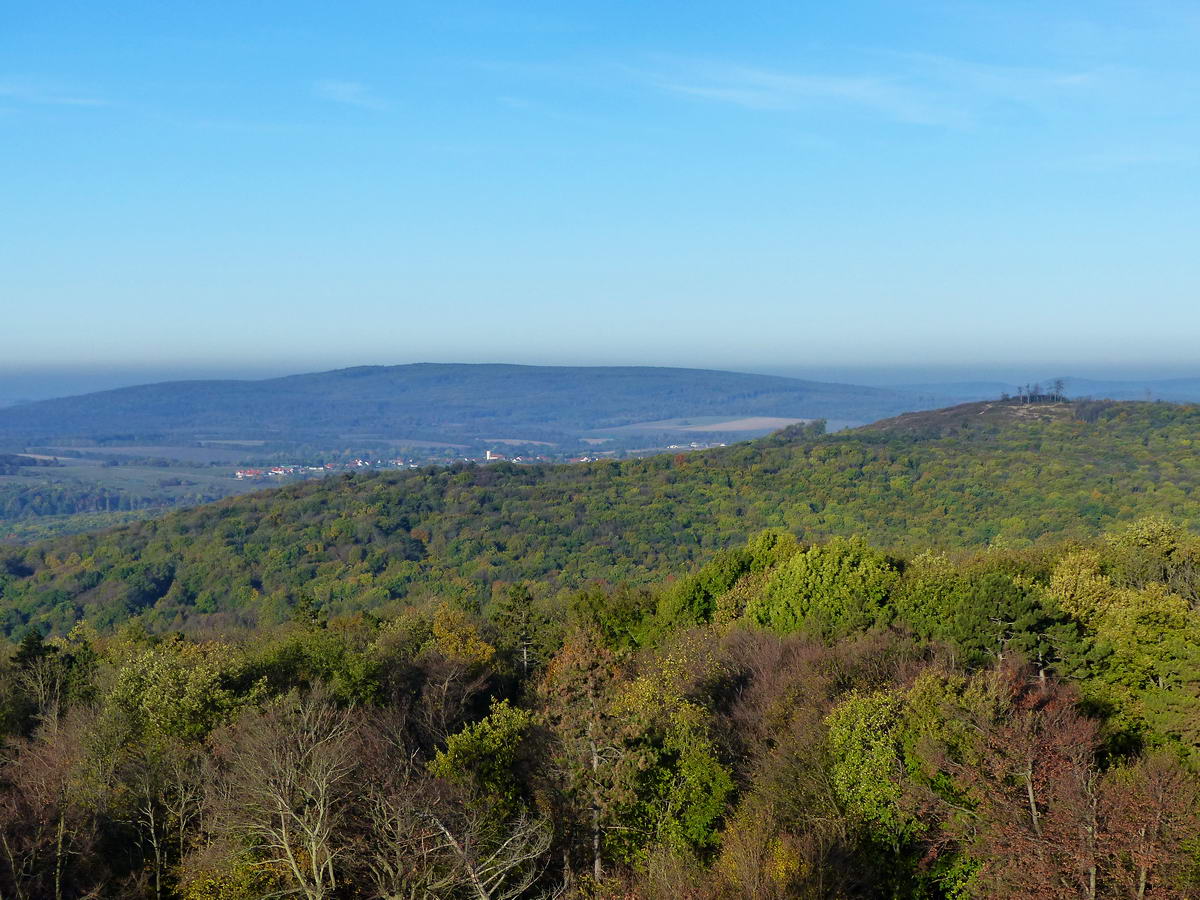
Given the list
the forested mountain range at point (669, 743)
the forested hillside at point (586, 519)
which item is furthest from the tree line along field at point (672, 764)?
the forested hillside at point (586, 519)

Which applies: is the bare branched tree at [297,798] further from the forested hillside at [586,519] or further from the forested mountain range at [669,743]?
the forested hillside at [586,519]

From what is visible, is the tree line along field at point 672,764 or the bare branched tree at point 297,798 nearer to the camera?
the bare branched tree at point 297,798

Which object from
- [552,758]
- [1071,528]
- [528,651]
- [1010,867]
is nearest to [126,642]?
[528,651]

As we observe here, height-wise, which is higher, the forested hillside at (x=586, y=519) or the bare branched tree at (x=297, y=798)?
the bare branched tree at (x=297, y=798)

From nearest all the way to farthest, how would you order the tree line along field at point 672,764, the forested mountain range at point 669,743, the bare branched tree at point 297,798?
the bare branched tree at point 297,798
the tree line along field at point 672,764
the forested mountain range at point 669,743

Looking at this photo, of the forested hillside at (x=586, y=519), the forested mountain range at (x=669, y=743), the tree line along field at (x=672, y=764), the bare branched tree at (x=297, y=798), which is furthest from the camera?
the forested hillside at (x=586, y=519)

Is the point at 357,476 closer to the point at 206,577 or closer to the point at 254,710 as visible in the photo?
the point at 206,577

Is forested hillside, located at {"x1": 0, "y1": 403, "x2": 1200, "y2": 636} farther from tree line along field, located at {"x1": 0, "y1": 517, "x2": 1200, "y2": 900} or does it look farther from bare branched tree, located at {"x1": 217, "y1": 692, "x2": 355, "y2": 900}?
bare branched tree, located at {"x1": 217, "y1": 692, "x2": 355, "y2": 900}
